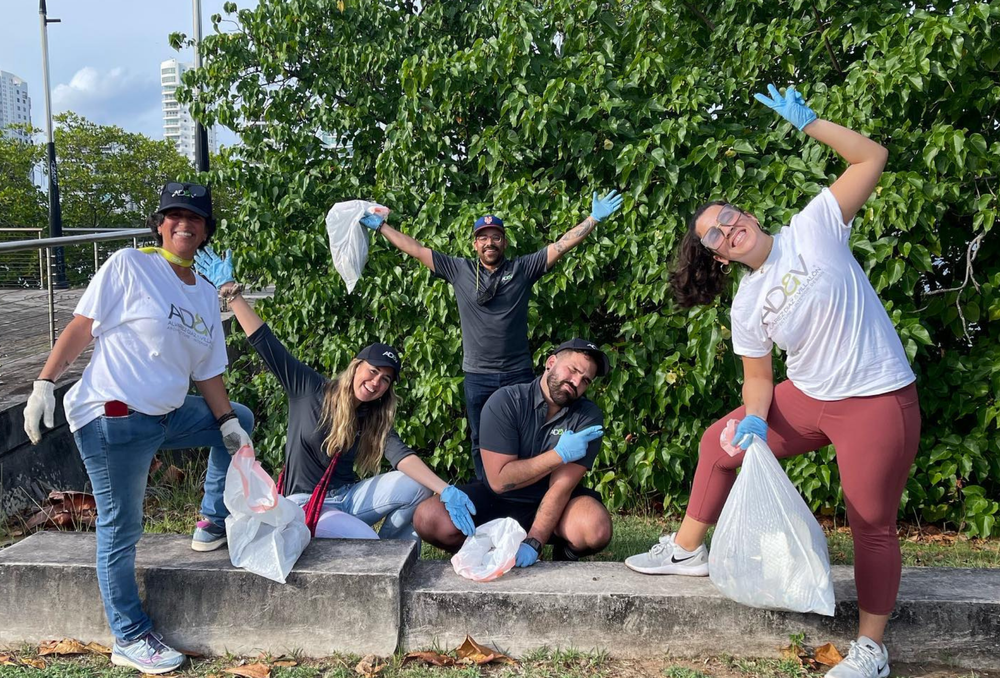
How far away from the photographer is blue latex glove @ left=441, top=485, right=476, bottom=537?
344 centimetres

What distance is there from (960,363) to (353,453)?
3338mm

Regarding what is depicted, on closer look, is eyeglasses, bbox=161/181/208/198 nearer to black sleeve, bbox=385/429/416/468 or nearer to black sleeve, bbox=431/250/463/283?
black sleeve, bbox=385/429/416/468

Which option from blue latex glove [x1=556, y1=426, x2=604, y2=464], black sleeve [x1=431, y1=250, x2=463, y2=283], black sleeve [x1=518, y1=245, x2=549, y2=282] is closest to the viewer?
blue latex glove [x1=556, y1=426, x2=604, y2=464]

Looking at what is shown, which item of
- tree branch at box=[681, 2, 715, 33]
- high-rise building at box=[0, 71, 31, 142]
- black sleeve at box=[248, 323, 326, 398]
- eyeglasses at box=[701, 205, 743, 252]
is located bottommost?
black sleeve at box=[248, 323, 326, 398]

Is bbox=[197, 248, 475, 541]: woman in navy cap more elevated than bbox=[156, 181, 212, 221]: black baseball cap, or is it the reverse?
bbox=[156, 181, 212, 221]: black baseball cap

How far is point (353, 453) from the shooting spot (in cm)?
374

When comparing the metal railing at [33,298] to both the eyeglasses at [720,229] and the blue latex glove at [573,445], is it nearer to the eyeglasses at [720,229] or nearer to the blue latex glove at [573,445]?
the blue latex glove at [573,445]

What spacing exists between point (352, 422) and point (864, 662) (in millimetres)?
2167

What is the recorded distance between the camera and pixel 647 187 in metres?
4.83

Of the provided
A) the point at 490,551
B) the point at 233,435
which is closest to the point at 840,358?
the point at 490,551

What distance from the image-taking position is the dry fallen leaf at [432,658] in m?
3.02

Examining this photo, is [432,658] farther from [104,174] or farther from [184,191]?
[104,174]

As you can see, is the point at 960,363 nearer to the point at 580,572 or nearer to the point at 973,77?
the point at 973,77

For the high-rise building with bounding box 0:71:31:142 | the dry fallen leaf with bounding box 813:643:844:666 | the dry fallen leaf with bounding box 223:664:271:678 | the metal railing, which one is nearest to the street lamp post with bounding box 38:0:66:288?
the metal railing
